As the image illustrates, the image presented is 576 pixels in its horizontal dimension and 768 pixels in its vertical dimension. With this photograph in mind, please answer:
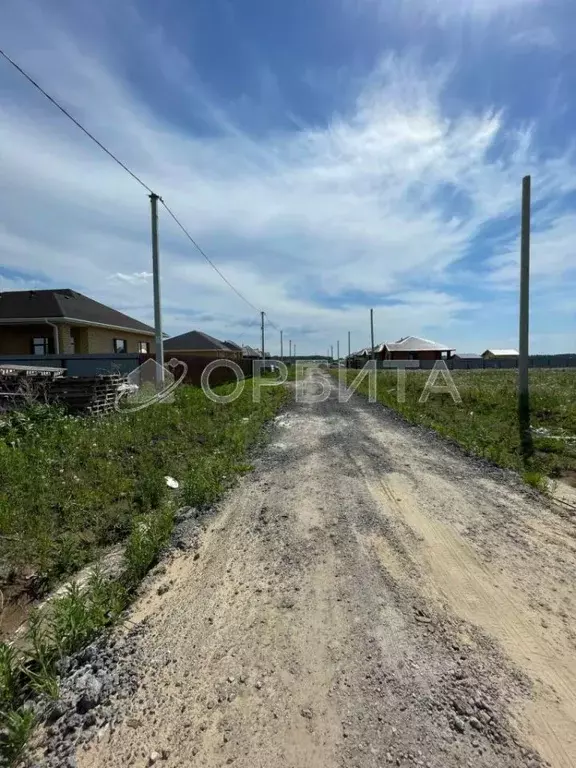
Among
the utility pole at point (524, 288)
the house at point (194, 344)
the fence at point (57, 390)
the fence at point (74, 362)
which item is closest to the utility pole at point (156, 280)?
the fence at point (74, 362)

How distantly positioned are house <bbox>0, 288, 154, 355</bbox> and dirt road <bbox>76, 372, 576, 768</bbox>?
53.7 feet

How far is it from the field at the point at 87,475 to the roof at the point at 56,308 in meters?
11.4

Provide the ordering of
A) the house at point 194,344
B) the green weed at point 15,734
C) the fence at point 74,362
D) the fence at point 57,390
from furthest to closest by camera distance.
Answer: the house at point 194,344 → the fence at point 74,362 → the fence at point 57,390 → the green weed at point 15,734

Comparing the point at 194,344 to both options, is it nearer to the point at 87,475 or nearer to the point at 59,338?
the point at 59,338

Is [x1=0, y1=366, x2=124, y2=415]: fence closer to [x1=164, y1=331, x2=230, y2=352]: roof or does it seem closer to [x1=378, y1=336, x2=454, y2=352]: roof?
[x1=164, y1=331, x2=230, y2=352]: roof

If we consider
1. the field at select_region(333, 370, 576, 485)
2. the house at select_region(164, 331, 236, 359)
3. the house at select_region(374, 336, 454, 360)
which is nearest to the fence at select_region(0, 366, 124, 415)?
the field at select_region(333, 370, 576, 485)

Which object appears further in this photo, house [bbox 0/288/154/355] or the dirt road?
house [bbox 0/288/154/355]

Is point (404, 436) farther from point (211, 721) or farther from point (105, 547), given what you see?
point (211, 721)

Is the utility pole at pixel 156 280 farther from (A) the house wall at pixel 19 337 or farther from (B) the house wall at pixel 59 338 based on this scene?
(A) the house wall at pixel 19 337

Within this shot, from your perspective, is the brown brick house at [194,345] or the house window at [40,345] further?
the brown brick house at [194,345]

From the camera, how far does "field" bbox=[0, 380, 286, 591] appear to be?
12.3ft

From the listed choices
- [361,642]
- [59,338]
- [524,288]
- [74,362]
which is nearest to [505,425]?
[524,288]

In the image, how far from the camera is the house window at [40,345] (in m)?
18.6

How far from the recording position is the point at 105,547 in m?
3.96
